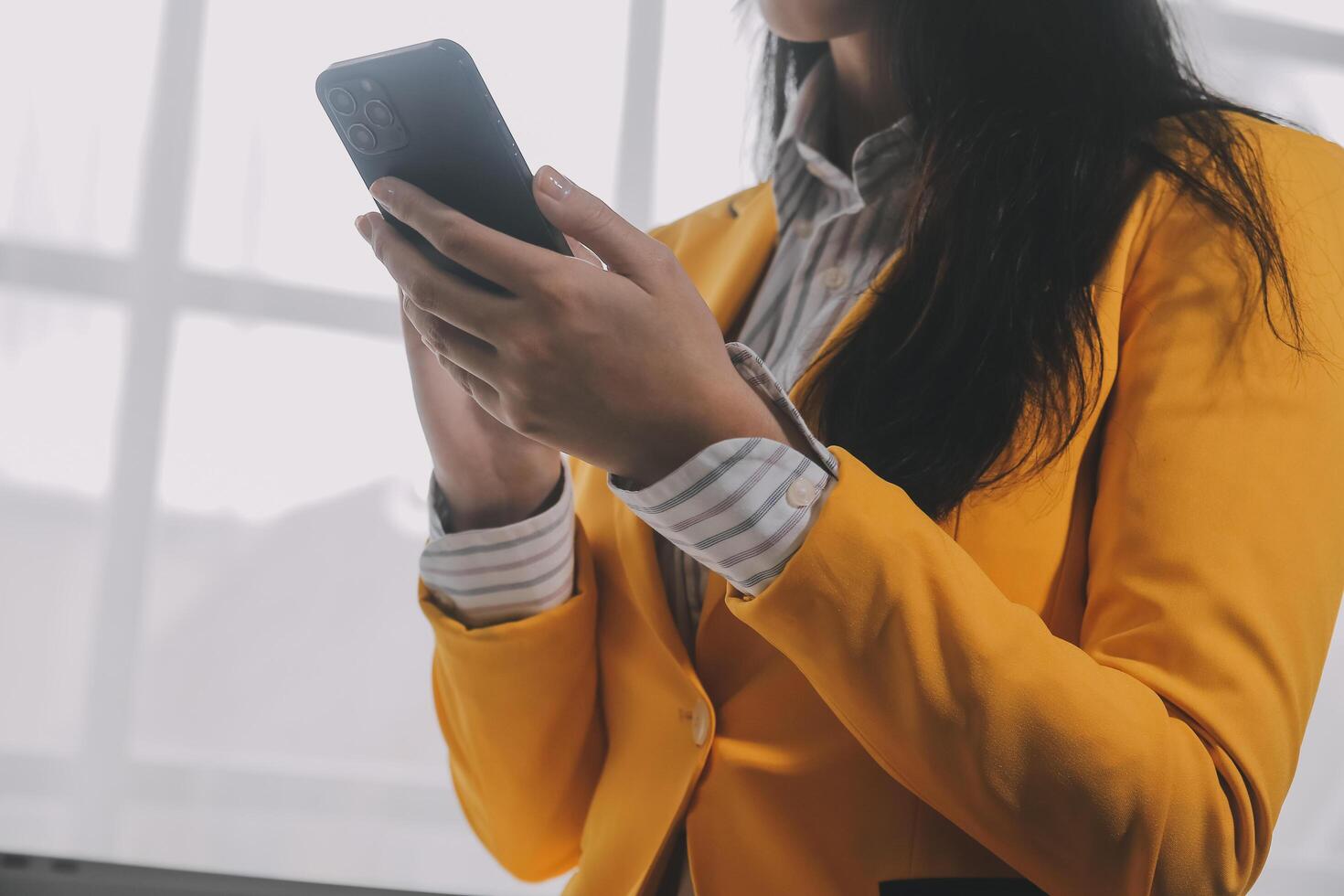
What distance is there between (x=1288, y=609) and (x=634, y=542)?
361 mm

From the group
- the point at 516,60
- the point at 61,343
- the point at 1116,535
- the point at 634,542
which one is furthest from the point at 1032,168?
the point at 61,343

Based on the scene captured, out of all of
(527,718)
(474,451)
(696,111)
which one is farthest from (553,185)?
(696,111)

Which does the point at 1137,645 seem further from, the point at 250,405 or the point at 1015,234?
the point at 250,405

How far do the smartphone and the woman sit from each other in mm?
32

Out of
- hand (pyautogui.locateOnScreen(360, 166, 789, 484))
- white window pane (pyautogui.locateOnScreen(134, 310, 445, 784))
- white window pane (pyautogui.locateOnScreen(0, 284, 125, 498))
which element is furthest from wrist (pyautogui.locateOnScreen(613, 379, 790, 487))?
white window pane (pyautogui.locateOnScreen(0, 284, 125, 498))

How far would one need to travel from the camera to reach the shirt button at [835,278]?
27.0 inches

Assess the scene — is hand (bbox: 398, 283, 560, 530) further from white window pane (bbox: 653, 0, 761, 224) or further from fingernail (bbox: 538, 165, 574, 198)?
white window pane (bbox: 653, 0, 761, 224)

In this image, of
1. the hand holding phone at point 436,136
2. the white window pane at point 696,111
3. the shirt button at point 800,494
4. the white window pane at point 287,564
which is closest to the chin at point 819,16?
the hand holding phone at point 436,136

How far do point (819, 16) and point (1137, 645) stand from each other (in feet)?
1.56

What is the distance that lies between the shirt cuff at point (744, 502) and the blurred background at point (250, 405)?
1141 millimetres

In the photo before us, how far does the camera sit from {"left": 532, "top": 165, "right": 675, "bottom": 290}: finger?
472 millimetres

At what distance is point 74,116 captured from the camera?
158 cm

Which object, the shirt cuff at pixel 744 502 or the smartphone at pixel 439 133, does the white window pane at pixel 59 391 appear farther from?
the shirt cuff at pixel 744 502

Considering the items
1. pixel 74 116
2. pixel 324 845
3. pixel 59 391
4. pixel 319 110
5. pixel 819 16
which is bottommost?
pixel 324 845
